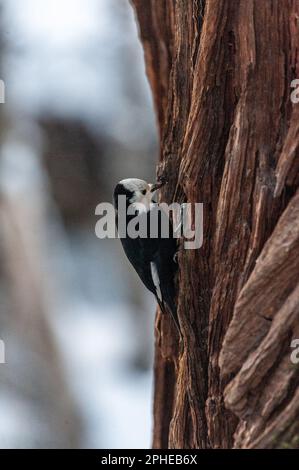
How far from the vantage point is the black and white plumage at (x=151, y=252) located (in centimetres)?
358

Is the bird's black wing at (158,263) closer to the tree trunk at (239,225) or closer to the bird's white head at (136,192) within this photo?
the bird's white head at (136,192)

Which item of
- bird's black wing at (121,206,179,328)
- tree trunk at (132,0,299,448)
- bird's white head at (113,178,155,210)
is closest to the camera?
tree trunk at (132,0,299,448)

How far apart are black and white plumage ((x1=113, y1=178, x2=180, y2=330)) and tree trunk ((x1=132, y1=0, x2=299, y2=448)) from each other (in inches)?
11.7

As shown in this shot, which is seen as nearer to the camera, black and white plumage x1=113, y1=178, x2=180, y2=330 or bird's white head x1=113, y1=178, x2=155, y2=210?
black and white plumage x1=113, y1=178, x2=180, y2=330

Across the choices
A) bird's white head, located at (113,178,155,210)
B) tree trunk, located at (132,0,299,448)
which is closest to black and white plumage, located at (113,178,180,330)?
bird's white head, located at (113,178,155,210)

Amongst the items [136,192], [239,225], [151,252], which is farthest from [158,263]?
[239,225]

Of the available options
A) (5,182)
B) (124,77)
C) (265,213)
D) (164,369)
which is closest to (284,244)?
(265,213)

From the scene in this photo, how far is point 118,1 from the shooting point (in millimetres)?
7355

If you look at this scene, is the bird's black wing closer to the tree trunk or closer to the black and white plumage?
the black and white plumage

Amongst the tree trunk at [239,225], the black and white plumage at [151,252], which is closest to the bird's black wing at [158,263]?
the black and white plumage at [151,252]

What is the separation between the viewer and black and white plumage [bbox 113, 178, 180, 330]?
358 cm

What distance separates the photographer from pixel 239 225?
2828 millimetres

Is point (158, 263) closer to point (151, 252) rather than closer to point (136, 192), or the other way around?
point (151, 252)
